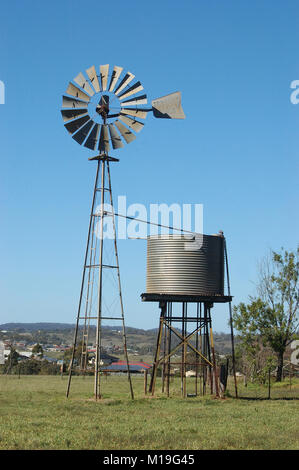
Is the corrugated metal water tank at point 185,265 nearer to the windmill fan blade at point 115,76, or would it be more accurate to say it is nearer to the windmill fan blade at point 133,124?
the windmill fan blade at point 133,124

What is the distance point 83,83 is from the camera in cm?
2895

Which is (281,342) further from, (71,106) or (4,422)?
(4,422)

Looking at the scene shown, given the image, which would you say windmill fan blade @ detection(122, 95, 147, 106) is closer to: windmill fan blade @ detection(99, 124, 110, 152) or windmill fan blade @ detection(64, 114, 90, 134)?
windmill fan blade @ detection(99, 124, 110, 152)

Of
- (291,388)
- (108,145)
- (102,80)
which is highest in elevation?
(102,80)

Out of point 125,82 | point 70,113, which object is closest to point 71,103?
point 70,113

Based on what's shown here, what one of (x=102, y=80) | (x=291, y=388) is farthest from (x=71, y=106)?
(x=291, y=388)

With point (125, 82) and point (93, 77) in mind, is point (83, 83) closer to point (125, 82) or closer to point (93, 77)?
point (93, 77)

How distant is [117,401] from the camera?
27.1 meters

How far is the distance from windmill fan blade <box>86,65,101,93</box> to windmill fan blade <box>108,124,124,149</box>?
6.24ft

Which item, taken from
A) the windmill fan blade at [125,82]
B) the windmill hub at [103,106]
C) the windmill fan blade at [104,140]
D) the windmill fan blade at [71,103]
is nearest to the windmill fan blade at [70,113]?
the windmill fan blade at [71,103]

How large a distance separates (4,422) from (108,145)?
14532 mm

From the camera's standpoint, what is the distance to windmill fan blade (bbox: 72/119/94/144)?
2906cm

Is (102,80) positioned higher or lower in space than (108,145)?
higher

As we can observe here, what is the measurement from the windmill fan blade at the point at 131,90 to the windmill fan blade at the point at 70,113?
1924 millimetres
